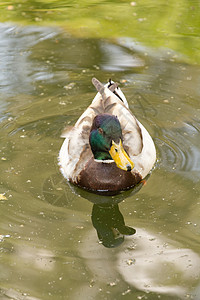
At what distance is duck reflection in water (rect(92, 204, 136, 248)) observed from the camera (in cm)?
497

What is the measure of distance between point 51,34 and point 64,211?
535 centimetres

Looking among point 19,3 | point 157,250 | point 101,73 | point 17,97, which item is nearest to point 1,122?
point 17,97

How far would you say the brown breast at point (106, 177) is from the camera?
572cm

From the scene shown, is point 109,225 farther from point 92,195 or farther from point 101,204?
point 92,195

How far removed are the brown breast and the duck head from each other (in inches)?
10.0

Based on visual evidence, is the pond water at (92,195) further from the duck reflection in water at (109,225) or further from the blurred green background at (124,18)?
the blurred green background at (124,18)

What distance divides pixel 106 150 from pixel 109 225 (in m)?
0.76

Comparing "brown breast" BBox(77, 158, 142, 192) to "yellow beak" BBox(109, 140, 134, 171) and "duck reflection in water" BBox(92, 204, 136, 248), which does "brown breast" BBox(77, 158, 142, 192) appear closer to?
"duck reflection in water" BBox(92, 204, 136, 248)

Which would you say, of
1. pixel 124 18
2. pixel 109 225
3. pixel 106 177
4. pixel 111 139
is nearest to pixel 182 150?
pixel 106 177

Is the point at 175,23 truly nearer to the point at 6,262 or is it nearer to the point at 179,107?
the point at 179,107

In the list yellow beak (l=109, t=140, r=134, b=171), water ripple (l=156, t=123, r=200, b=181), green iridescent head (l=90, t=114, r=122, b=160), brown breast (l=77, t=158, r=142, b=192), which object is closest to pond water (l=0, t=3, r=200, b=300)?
water ripple (l=156, t=123, r=200, b=181)

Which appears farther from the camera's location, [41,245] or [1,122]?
[1,122]

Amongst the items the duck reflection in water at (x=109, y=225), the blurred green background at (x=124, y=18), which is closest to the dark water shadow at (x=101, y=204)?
the duck reflection in water at (x=109, y=225)

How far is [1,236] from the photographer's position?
497 centimetres
